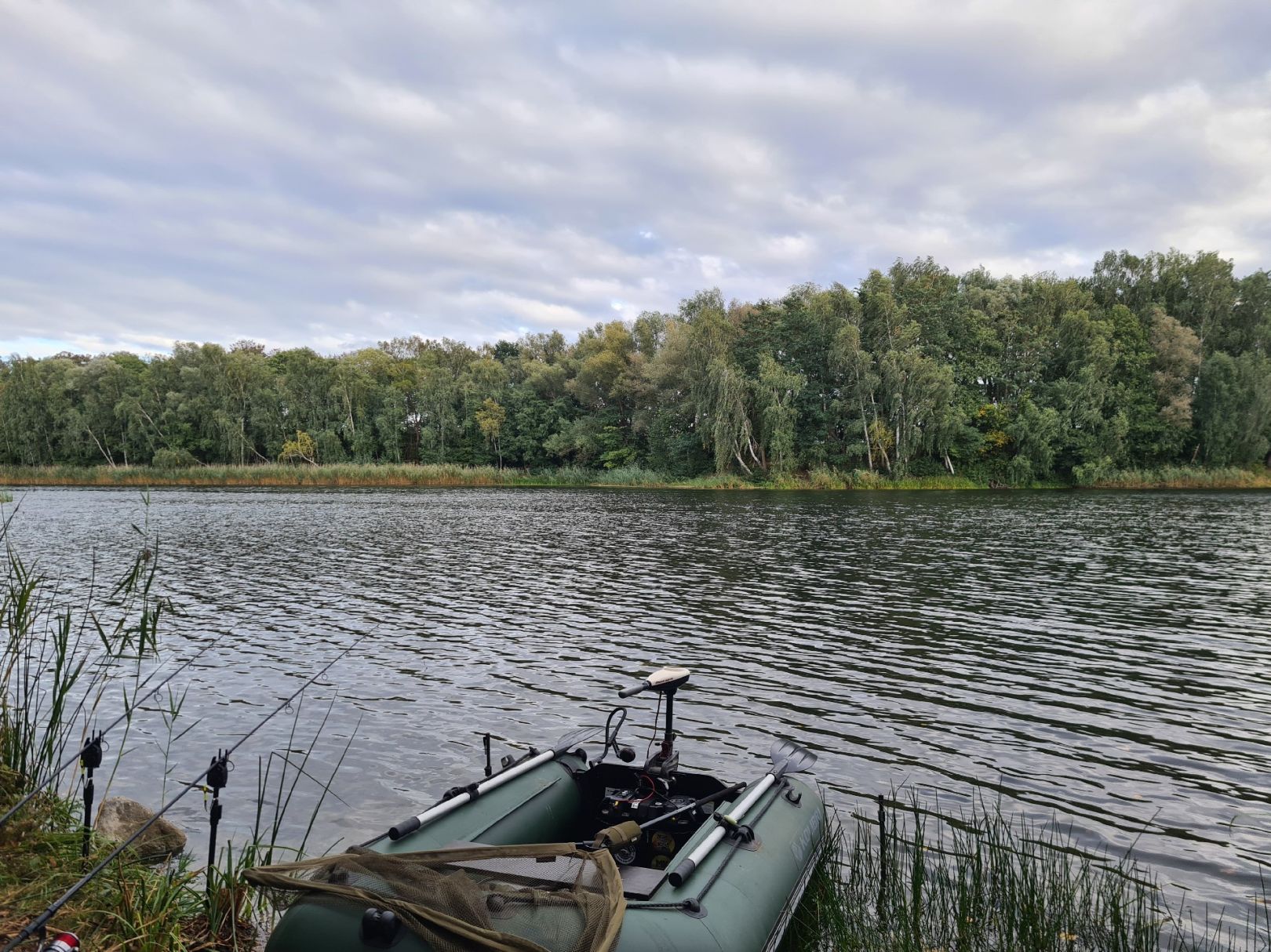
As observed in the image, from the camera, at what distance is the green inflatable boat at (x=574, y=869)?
2.81 m

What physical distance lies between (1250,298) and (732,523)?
51.5 metres

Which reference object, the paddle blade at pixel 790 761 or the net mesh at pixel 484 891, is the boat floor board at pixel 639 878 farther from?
the paddle blade at pixel 790 761

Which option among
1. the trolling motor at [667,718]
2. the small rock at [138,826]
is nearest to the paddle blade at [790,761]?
the trolling motor at [667,718]

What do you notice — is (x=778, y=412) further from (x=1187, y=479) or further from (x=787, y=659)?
(x=787, y=659)

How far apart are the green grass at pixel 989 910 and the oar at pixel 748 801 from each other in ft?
1.68

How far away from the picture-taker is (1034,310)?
56625mm

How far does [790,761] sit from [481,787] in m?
1.96

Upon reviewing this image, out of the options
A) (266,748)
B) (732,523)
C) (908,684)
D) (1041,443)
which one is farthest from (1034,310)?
(266,748)

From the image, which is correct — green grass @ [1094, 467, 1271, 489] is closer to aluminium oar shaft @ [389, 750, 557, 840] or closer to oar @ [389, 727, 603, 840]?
oar @ [389, 727, 603, 840]

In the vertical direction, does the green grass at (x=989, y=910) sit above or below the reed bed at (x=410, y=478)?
below

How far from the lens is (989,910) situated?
4.44 m

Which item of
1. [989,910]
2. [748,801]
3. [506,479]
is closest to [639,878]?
[748,801]

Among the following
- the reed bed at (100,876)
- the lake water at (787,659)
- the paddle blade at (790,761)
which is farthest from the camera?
the lake water at (787,659)

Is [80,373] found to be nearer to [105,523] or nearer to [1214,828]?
[105,523]
